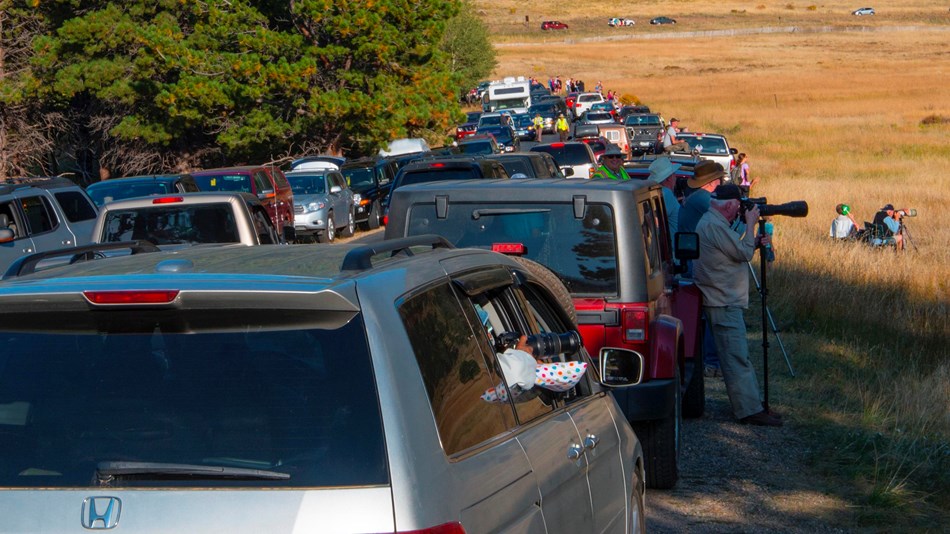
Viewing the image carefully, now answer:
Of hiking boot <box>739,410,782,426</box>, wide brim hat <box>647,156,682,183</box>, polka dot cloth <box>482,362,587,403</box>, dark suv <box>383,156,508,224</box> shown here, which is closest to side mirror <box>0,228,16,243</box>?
dark suv <box>383,156,508,224</box>

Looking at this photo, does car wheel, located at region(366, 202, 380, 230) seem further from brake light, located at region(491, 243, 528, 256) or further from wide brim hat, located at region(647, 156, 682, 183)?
brake light, located at region(491, 243, 528, 256)

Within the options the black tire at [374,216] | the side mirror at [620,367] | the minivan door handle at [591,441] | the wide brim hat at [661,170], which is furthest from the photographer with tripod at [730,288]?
the black tire at [374,216]

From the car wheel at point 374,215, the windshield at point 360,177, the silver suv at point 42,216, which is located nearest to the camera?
the silver suv at point 42,216

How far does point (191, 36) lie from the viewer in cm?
3606

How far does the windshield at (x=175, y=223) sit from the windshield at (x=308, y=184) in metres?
14.0

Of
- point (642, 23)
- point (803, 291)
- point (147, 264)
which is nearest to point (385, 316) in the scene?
point (147, 264)

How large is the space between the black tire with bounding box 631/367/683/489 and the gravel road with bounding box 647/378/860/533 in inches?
5.0

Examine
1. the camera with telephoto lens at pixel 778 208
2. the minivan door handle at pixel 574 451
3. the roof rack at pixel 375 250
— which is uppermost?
the roof rack at pixel 375 250

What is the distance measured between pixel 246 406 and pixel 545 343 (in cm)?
157

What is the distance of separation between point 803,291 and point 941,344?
2389 millimetres

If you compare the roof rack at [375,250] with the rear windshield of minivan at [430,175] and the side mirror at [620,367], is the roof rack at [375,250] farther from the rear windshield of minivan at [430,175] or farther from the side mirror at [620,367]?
the rear windshield of minivan at [430,175]

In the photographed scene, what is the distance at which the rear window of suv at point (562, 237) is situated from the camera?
704 cm

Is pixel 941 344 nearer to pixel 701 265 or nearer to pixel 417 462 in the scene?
pixel 701 265

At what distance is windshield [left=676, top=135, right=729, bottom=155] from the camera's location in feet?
122
